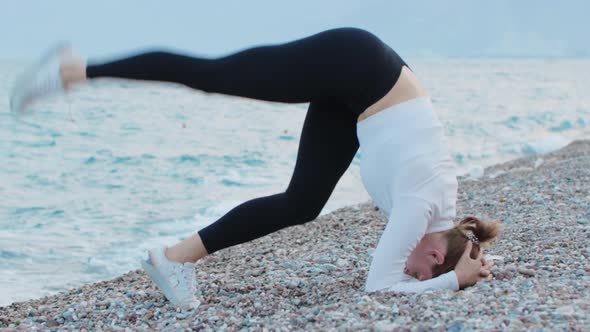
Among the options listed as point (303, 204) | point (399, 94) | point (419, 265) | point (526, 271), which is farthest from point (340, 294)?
point (399, 94)

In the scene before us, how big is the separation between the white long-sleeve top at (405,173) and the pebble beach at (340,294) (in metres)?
0.32

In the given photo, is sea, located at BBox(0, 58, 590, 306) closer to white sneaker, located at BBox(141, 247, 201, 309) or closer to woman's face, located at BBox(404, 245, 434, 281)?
white sneaker, located at BBox(141, 247, 201, 309)

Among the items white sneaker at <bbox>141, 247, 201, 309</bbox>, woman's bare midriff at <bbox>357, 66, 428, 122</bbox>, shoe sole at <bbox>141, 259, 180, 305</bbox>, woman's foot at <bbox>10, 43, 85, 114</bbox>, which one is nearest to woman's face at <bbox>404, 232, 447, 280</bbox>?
woman's bare midriff at <bbox>357, 66, 428, 122</bbox>

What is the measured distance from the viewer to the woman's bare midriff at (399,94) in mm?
3713

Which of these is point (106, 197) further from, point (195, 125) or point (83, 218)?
point (195, 125)

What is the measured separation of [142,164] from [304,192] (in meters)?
14.6

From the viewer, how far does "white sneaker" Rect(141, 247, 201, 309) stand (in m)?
4.06

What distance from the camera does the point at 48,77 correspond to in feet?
12.1

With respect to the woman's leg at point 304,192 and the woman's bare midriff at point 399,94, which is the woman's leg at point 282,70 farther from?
the woman's leg at point 304,192

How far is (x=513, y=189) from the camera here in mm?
9219

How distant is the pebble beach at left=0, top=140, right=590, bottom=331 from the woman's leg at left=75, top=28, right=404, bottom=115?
3.68 feet

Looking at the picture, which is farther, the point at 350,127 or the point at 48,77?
the point at 350,127

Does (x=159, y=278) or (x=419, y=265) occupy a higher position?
(x=419, y=265)

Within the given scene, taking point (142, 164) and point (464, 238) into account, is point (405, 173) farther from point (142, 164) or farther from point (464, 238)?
point (142, 164)
